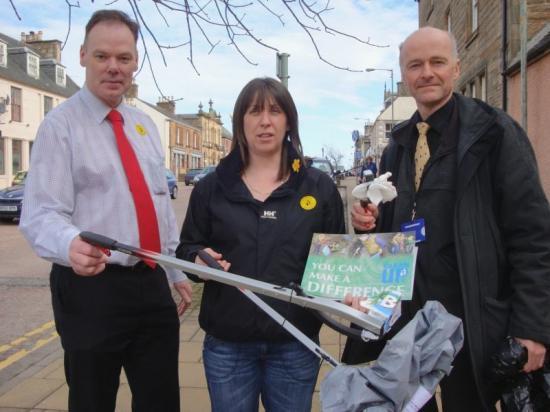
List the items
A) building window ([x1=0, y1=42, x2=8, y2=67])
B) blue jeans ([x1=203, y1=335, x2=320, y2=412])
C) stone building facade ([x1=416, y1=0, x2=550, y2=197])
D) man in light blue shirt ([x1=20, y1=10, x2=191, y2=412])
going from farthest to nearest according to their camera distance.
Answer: building window ([x1=0, y1=42, x2=8, y2=67]) < stone building facade ([x1=416, y1=0, x2=550, y2=197]) < blue jeans ([x1=203, y1=335, x2=320, y2=412]) < man in light blue shirt ([x1=20, y1=10, x2=191, y2=412])

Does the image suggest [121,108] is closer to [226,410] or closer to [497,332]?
[226,410]

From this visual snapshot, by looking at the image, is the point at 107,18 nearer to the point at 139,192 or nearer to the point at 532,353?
the point at 139,192

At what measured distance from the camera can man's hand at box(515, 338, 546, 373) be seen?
207cm

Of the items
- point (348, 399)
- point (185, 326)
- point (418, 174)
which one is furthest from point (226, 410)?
point (185, 326)

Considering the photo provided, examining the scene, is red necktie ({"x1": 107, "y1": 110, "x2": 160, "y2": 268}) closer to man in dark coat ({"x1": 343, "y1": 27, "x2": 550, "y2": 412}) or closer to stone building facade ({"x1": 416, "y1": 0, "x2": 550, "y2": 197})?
man in dark coat ({"x1": 343, "y1": 27, "x2": 550, "y2": 412})

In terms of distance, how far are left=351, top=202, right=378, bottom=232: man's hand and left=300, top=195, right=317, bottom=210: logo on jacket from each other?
0.18 meters

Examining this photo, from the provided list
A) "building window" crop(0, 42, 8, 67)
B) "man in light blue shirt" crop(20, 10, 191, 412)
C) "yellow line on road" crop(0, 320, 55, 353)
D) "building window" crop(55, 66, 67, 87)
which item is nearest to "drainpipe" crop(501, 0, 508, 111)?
"yellow line on road" crop(0, 320, 55, 353)

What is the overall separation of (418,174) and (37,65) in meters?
35.5

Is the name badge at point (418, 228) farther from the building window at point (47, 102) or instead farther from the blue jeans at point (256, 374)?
the building window at point (47, 102)

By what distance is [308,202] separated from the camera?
2.25 m

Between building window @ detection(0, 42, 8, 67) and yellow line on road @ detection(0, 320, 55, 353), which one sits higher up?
building window @ detection(0, 42, 8, 67)

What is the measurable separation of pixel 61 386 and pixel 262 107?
293cm

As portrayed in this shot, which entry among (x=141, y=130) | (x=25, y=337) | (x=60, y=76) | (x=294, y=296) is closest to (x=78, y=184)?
(x=141, y=130)

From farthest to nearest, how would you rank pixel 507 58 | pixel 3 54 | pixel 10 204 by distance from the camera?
pixel 3 54 → pixel 10 204 → pixel 507 58
